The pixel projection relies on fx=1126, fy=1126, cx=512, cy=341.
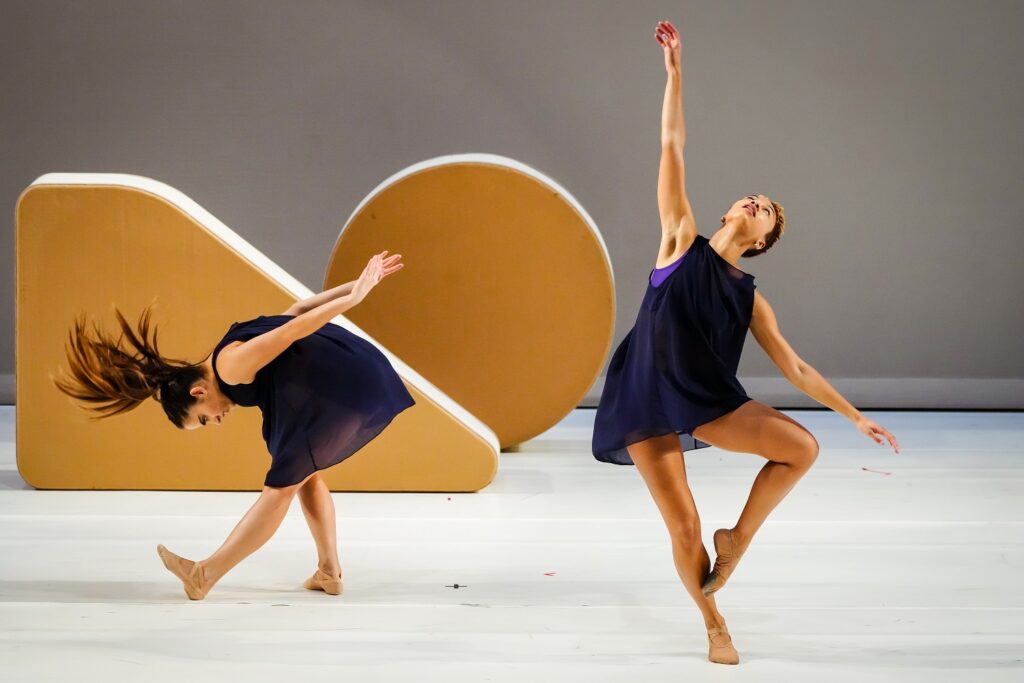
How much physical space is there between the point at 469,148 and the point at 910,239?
7.86ft

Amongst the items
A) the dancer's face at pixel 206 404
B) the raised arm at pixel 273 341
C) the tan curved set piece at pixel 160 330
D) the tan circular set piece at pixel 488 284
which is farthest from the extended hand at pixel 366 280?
the tan circular set piece at pixel 488 284

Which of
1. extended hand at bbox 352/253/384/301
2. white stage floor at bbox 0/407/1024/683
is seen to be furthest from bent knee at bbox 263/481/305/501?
extended hand at bbox 352/253/384/301

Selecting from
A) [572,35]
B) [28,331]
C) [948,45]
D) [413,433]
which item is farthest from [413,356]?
[948,45]

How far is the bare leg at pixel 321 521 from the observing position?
2814mm

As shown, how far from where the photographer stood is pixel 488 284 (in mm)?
4461

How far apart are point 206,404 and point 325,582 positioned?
54 centimetres

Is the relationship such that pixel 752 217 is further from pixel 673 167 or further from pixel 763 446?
pixel 763 446

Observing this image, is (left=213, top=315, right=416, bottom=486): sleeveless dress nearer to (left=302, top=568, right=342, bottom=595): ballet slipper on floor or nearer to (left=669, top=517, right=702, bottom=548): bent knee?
(left=302, top=568, right=342, bottom=595): ballet slipper on floor

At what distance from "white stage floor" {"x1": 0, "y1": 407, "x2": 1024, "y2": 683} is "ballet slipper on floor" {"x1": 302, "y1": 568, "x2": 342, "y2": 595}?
0.13 feet

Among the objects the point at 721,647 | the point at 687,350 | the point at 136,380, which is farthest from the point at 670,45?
the point at 136,380

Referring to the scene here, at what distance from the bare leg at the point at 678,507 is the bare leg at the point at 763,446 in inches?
2.4

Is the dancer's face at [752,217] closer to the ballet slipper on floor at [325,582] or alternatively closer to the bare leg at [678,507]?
the bare leg at [678,507]

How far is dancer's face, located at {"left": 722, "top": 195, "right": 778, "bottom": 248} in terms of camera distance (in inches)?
96.1

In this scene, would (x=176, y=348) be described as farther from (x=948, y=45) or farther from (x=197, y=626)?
(x=948, y=45)
